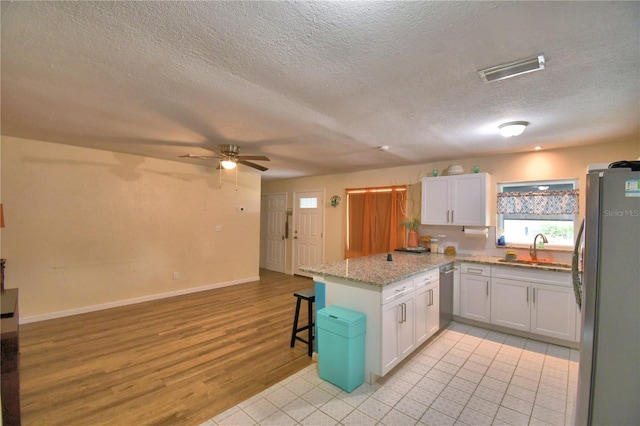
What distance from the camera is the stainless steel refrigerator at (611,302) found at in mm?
1437

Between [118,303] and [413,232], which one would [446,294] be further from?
[118,303]

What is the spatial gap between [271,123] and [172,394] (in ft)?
8.22

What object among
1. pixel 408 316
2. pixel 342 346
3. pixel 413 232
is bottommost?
pixel 342 346

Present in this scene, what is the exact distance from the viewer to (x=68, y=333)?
333cm

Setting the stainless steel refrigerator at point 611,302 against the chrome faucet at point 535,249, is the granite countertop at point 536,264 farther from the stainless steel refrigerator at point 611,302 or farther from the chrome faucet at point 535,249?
the stainless steel refrigerator at point 611,302

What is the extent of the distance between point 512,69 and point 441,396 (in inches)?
95.8

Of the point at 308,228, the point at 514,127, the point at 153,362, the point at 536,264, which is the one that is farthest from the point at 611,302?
the point at 308,228

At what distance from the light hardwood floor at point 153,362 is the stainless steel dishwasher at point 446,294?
68.7 inches

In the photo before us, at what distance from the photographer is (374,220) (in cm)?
530

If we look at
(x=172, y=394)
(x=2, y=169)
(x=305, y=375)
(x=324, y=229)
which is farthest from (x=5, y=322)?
(x=324, y=229)

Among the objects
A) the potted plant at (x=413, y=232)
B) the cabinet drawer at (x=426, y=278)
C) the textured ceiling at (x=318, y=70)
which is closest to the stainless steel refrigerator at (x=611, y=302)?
the textured ceiling at (x=318, y=70)

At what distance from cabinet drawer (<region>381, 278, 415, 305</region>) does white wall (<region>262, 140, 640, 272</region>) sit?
208cm

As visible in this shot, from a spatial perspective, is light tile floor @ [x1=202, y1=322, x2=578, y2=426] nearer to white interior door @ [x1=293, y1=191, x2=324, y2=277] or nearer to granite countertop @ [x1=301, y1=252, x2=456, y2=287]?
granite countertop @ [x1=301, y1=252, x2=456, y2=287]

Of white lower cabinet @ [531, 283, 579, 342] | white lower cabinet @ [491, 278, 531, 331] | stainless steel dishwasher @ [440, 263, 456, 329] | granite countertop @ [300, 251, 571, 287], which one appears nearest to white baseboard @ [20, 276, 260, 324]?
granite countertop @ [300, 251, 571, 287]
